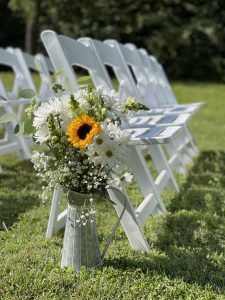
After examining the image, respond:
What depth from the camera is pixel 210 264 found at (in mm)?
2664

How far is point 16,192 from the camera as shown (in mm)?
3949

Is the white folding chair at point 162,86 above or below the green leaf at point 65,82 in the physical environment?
below

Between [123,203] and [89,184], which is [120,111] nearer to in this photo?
[89,184]

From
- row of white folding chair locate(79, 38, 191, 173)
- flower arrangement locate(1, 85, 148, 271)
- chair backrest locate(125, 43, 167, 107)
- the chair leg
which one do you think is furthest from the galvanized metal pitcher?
chair backrest locate(125, 43, 167, 107)

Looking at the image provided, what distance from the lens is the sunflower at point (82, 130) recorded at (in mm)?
2232

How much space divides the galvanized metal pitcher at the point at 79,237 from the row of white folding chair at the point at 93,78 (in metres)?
0.29

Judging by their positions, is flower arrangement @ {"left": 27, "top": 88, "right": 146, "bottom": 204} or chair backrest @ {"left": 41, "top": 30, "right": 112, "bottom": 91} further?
chair backrest @ {"left": 41, "top": 30, "right": 112, "bottom": 91}

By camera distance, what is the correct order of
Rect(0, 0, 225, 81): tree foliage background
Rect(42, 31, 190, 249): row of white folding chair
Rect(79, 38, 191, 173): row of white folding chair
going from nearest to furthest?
1. Rect(42, 31, 190, 249): row of white folding chair
2. Rect(79, 38, 191, 173): row of white folding chair
3. Rect(0, 0, 225, 81): tree foliage background

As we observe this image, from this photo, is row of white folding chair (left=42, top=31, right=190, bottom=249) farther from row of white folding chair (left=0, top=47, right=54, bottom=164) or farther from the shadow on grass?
row of white folding chair (left=0, top=47, right=54, bottom=164)

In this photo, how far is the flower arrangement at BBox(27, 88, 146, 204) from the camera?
2.28 m

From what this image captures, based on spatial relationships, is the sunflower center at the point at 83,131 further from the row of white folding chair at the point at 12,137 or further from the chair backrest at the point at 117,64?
the row of white folding chair at the point at 12,137

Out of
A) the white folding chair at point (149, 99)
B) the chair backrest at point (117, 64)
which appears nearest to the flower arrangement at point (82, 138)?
the chair backrest at point (117, 64)

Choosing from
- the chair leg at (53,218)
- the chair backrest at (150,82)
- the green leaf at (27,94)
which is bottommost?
the chair leg at (53,218)

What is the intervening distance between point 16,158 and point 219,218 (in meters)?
2.49
